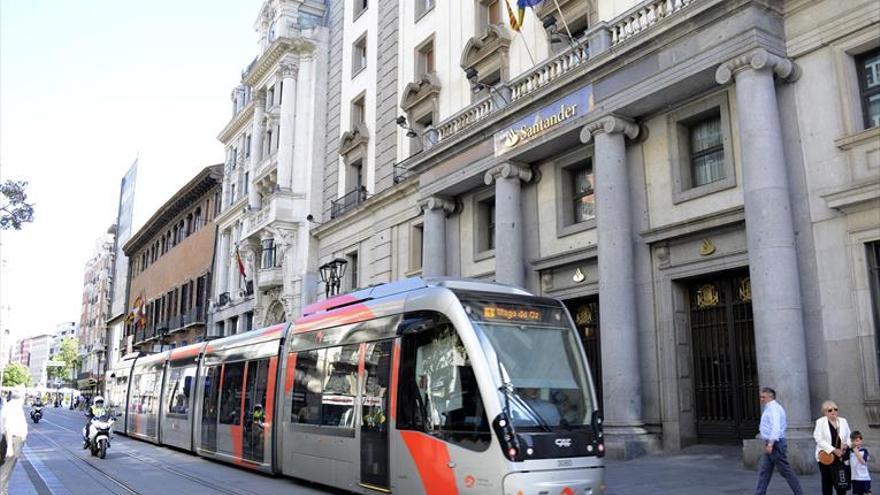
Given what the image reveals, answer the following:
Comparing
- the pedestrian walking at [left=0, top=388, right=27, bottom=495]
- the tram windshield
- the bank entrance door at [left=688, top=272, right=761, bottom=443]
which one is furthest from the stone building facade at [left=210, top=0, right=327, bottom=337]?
the tram windshield

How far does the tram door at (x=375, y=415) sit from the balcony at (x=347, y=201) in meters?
18.6

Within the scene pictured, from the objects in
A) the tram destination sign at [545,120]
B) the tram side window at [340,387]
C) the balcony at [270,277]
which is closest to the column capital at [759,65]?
the tram destination sign at [545,120]

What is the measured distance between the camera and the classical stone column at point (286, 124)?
117 feet

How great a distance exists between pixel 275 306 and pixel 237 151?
55.1 feet

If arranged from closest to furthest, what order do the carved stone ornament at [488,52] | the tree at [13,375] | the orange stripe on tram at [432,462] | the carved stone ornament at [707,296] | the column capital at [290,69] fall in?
the orange stripe on tram at [432,462] → the carved stone ornament at [707,296] → the carved stone ornament at [488,52] → the column capital at [290,69] → the tree at [13,375]

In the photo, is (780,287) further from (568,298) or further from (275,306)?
(275,306)

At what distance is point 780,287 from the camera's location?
499 inches

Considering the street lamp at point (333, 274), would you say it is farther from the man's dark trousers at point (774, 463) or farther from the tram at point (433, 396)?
the man's dark trousers at point (774, 463)

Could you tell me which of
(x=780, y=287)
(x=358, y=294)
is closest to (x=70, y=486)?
(x=358, y=294)

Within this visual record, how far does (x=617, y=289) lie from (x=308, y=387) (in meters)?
7.03

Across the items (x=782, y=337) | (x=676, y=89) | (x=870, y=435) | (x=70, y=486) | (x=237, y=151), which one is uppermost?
(x=237, y=151)

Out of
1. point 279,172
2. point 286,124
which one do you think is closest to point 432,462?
point 279,172

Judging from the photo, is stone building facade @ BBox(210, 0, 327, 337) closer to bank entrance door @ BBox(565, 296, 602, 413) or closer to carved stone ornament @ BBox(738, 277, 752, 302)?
bank entrance door @ BBox(565, 296, 602, 413)

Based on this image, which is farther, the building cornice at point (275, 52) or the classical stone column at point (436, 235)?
the building cornice at point (275, 52)
